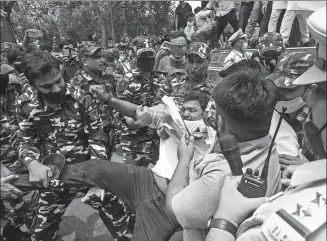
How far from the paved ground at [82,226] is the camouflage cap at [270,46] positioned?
7.99ft

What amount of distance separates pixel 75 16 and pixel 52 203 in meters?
11.1

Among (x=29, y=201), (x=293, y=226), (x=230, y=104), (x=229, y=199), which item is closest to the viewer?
(x=293, y=226)

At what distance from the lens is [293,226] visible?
110 centimetres

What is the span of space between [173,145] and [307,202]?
170 cm

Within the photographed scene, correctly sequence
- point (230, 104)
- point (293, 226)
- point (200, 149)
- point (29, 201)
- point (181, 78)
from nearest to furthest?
point (293, 226)
point (230, 104)
point (200, 149)
point (29, 201)
point (181, 78)

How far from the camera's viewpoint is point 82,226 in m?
4.10

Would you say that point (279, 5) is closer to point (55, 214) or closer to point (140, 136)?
point (140, 136)

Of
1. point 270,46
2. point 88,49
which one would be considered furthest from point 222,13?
point 88,49

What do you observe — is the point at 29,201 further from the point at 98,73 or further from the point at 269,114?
the point at 269,114

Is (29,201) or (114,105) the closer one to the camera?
(114,105)

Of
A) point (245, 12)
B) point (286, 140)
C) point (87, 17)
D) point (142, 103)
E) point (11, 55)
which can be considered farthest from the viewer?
point (87, 17)

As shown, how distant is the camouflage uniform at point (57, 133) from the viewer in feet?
9.84

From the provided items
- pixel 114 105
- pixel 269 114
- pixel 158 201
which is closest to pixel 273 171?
pixel 269 114

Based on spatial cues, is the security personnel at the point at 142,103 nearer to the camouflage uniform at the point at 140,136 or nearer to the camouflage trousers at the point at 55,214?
the camouflage uniform at the point at 140,136
